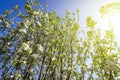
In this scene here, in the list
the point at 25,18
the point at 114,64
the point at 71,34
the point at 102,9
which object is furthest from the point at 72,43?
the point at 114,64

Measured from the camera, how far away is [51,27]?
11.8 metres

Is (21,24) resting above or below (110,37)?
above

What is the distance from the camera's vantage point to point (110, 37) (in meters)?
7.14

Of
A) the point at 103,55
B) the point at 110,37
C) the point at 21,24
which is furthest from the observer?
the point at 21,24

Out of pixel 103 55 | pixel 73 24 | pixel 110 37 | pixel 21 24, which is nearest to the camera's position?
pixel 103 55

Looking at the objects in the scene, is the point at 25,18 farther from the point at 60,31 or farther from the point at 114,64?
the point at 114,64

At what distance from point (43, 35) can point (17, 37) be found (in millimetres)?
1587

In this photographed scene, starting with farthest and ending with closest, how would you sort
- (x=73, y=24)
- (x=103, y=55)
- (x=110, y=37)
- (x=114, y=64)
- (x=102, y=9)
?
(x=73, y=24), (x=102, y=9), (x=110, y=37), (x=103, y=55), (x=114, y=64)

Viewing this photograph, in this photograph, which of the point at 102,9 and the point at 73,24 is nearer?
the point at 102,9

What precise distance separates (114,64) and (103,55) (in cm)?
76

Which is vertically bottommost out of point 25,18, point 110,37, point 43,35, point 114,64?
point 114,64

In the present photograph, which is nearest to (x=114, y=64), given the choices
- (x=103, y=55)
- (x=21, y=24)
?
(x=103, y=55)

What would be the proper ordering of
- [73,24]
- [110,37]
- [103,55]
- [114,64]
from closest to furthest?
[114,64]
[103,55]
[110,37]
[73,24]

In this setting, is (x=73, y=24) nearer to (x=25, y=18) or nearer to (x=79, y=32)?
(x=79, y=32)
